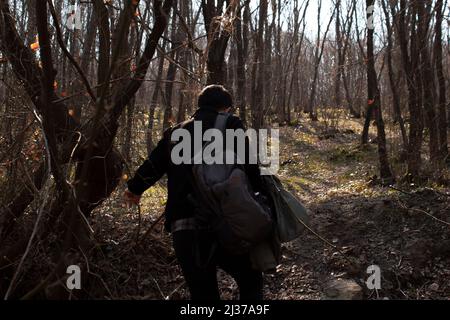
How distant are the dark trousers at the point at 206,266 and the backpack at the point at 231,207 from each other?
13cm

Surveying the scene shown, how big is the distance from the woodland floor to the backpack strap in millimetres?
1645

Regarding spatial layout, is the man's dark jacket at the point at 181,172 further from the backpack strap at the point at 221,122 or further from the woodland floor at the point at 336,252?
the woodland floor at the point at 336,252

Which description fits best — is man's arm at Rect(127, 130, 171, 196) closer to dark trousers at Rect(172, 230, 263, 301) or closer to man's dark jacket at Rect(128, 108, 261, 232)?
man's dark jacket at Rect(128, 108, 261, 232)

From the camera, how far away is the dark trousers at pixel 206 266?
10.1 feet

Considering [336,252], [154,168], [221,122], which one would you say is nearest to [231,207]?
[221,122]

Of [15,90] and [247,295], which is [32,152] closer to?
[15,90]

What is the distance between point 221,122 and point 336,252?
2692 mm

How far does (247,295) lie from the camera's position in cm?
320

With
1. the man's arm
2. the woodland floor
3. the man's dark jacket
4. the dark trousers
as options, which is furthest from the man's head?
the woodland floor

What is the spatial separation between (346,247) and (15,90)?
3534 millimetres

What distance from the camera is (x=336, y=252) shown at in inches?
207

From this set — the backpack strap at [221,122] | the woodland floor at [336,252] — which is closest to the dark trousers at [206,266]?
the backpack strap at [221,122]

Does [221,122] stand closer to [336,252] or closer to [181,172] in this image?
[181,172]
